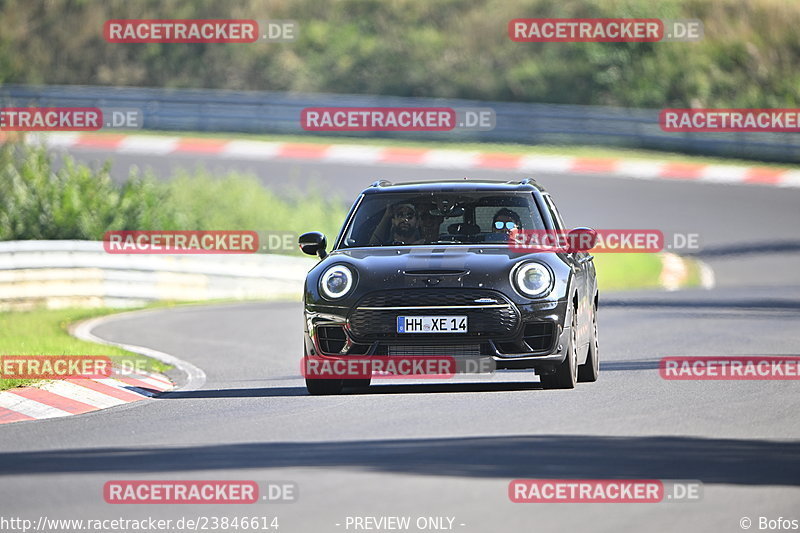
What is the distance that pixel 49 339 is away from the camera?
52.3 feet

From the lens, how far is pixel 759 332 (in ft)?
54.5

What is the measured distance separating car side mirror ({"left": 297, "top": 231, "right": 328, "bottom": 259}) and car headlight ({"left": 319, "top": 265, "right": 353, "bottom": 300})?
2.80 ft

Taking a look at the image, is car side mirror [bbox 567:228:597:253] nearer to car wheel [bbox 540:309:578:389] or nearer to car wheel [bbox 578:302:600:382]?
car wheel [bbox 540:309:578:389]

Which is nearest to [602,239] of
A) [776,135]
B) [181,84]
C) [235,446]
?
[776,135]

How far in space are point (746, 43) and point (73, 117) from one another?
55.6 feet

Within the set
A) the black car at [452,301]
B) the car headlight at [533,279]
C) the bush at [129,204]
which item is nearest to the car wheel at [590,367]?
the black car at [452,301]

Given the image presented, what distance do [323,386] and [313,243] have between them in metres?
1.19

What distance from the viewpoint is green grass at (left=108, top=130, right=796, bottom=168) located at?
3400 cm

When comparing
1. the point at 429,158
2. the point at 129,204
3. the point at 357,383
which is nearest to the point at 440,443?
the point at 357,383

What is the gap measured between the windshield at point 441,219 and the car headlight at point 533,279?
0.80 metres

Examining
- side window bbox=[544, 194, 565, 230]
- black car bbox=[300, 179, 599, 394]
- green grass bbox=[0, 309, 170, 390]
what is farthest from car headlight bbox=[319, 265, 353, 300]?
green grass bbox=[0, 309, 170, 390]

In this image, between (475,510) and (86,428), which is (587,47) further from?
(475,510)

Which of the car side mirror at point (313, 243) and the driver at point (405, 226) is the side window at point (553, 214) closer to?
the driver at point (405, 226)

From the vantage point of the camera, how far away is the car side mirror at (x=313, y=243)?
1170 centimetres
